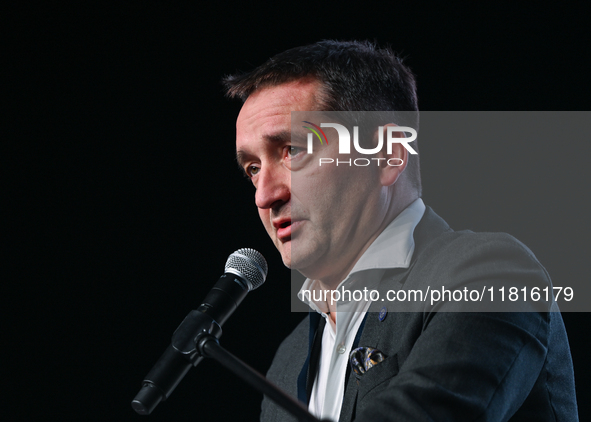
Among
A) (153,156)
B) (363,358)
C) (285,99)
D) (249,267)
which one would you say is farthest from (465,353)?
(153,156)

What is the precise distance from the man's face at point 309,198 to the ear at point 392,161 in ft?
0.09

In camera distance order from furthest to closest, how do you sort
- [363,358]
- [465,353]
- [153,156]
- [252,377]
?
[153,156] → [363,358] → [465,353] → [252,377]

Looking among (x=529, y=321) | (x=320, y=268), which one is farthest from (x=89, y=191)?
(x=529, y=321)

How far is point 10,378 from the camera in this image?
109 inches

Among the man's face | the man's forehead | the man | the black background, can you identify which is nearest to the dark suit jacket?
the man

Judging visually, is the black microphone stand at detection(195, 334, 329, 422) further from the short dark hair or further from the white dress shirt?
the short dark hair

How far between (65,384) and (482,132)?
100 inches

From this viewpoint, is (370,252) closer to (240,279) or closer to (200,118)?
(240,279)

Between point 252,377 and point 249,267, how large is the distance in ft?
1.38

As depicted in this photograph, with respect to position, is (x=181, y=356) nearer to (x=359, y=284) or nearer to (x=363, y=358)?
(x=363, y=358)

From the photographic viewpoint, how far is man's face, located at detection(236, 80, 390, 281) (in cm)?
156

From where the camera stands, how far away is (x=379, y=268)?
4.90 ft

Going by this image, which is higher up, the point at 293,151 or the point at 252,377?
the point at 293,151

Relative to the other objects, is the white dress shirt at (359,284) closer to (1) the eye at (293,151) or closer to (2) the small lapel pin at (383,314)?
(2) the small lapel pin at (383,314)
